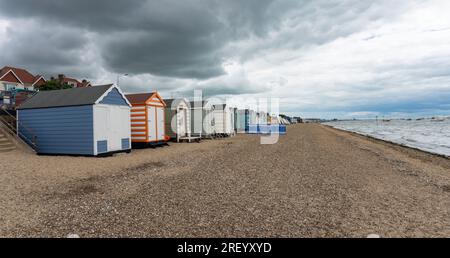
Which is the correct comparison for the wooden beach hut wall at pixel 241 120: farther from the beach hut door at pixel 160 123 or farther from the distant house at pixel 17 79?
the distant house at pixel 17 79

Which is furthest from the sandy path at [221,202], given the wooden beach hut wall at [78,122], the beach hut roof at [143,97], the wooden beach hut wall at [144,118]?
the beach hut roof at [143,97]

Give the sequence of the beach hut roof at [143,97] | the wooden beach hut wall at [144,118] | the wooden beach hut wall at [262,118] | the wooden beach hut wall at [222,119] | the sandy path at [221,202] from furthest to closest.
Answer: the wooden beach hut wall at [262,118], the wooden beach hut wall at [222,119], the beach hut roof at [143,97], the wooden beach hut wall at [144,118], the sandy path at [221,202]

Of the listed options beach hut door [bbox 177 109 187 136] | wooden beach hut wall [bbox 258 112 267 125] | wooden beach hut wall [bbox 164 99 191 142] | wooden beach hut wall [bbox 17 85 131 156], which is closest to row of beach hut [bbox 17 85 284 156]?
wooden beach hut wall [bbox 17 85 131 156]

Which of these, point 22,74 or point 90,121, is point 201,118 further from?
point 22,74

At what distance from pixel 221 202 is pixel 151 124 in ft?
46.4

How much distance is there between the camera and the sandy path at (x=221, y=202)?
484cm

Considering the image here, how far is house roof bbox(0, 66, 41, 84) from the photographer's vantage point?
159 feet

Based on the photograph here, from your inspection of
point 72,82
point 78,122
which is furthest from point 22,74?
point 78,122

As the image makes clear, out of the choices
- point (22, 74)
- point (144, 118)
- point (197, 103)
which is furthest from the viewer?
point (22, 74)

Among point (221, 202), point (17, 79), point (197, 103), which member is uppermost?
point (17, 79)

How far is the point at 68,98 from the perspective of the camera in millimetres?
15297

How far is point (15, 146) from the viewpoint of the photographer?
1580 cm
